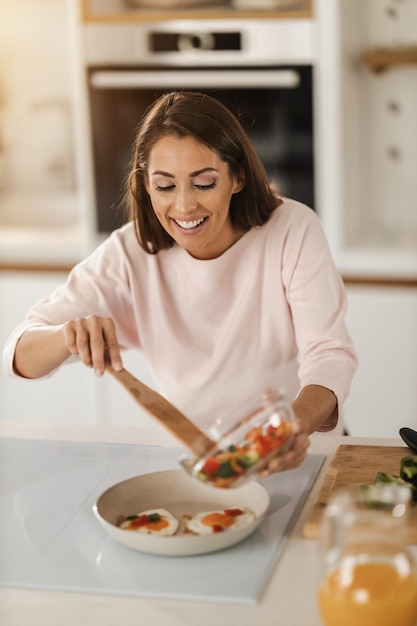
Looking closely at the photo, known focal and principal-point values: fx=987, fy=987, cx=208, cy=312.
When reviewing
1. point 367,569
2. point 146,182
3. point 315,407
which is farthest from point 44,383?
point 367,569

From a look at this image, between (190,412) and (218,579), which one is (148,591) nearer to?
(218,579)

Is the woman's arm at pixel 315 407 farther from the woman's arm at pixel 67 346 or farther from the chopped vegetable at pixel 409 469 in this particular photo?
the woman's arm at pixel 67 346

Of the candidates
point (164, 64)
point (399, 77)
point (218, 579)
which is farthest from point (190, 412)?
point (399, 77)

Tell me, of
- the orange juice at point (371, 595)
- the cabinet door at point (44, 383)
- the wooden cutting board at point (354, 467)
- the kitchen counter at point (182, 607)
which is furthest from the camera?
the cabinet door at point (44, 383)

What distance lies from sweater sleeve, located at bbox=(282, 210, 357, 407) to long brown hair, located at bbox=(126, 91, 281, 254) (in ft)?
0.29

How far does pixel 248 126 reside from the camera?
2.88 metres

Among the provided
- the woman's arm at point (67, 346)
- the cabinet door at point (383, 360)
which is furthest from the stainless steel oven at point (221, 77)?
the woman's arm at point (67, 346)

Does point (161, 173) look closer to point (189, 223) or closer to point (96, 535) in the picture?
point (189, 223)

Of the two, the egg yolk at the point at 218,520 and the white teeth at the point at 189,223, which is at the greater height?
the white teeth at the point at 189,223

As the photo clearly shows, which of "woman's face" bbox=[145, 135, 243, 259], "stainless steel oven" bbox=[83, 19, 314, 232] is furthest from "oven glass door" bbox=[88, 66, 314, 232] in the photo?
"woman's face" bbox=[145, 135, 243, 259]

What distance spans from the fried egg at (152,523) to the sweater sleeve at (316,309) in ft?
1.21

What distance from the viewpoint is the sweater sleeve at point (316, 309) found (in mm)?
1551

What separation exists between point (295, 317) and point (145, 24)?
62.7 inches

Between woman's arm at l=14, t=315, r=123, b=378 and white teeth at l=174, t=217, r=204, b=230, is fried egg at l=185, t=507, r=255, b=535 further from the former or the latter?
white teeth at l=174, t=217, r=204, b=230
